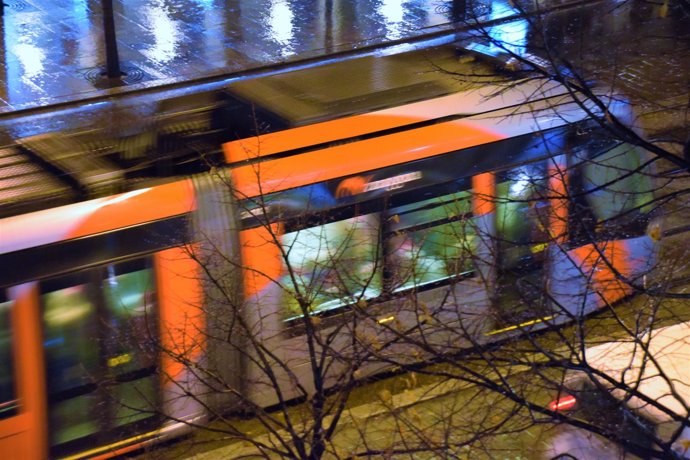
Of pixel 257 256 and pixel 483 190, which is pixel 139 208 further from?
pixel 483 190

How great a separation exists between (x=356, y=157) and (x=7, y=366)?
389cm

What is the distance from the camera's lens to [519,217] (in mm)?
11039

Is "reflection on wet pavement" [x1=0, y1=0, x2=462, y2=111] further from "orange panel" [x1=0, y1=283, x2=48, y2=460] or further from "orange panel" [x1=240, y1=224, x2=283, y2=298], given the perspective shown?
"orange panel" [x1=0, y1=283, x2=48, y2=460]

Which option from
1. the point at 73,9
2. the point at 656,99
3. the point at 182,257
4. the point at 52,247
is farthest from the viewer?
the point at 73,9

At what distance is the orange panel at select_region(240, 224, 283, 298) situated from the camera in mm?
9711

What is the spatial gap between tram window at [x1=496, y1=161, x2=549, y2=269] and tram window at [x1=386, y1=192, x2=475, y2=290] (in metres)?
0.47

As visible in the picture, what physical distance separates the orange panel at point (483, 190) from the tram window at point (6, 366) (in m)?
4.79

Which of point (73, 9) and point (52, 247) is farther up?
point (73, 9)

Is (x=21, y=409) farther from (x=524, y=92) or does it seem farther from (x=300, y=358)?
(x=524, y=92)

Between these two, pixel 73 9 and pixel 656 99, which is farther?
pixel 73 9

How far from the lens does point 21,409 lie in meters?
8.84

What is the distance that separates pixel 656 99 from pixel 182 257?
422 inches

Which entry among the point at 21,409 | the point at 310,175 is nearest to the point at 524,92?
the point at 310,175

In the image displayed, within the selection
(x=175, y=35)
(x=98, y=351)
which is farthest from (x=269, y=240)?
(x=175, y=35)
